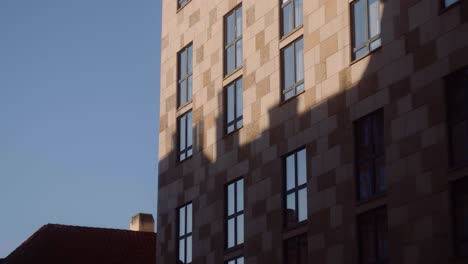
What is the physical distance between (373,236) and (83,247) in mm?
44522

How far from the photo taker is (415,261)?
1326 inches

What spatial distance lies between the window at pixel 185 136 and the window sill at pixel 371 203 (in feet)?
43.4

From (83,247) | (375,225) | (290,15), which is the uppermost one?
(290,15)

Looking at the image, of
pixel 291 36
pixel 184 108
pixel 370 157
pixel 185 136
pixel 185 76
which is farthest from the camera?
pixel 185 76

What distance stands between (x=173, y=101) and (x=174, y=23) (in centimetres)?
367

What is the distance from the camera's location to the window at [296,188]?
40.1 metres

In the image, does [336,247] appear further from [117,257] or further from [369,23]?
[117,257]

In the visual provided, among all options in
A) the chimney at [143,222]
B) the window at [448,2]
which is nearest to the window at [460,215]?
the window at [448,2]

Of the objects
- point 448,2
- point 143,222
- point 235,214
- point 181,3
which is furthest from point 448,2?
point 143,222

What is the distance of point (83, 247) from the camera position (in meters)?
78.0

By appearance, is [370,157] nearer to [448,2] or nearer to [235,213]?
[448,2]

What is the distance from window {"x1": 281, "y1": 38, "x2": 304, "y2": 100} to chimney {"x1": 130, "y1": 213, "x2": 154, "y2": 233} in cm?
4471

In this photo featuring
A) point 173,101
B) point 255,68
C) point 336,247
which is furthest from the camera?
point 173,101

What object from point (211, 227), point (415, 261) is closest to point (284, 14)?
point (211, 227)
